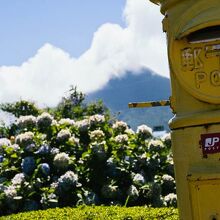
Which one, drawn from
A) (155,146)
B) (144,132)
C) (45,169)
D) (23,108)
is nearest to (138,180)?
(155,146)

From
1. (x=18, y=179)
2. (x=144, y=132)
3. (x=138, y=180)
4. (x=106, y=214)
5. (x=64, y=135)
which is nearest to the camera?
(x=106, y=214)

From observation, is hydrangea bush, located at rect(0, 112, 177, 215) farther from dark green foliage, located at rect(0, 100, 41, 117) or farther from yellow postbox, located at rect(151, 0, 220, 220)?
dark green foliage, located at rect(0, 100, 41, 117)

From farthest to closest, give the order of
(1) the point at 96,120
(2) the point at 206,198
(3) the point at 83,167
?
(1) the point at 96,120, (3) the point at 83,167, (2) the point at 206,198

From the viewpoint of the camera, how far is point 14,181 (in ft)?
22.3

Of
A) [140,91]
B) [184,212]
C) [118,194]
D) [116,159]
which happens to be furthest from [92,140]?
[140,91]

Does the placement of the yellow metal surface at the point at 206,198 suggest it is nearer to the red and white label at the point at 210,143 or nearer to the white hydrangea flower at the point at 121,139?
the red and white label at the point at 210,143

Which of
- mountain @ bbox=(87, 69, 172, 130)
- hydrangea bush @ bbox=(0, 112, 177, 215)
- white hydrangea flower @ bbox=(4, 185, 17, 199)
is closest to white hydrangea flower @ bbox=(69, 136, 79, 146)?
hydrangea bush @ bbox=(0, 112, 177, 215)

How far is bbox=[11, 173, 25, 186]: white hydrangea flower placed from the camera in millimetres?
6770

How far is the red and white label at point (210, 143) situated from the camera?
265cm

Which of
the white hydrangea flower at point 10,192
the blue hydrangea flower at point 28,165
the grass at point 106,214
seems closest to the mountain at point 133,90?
the blue hydrangea flower at point 28,165

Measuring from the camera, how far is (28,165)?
707cm

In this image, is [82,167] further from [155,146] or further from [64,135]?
[155,146]

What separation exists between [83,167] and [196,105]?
4608mm

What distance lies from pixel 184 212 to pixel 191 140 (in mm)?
370
